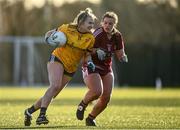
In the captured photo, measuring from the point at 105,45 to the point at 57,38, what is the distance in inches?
43.4

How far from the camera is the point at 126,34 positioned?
54.2m

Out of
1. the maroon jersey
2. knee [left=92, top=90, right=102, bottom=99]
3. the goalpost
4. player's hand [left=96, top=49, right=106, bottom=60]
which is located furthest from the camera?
the goalpost

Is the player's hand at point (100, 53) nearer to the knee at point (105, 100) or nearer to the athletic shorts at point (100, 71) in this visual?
the athletic shorts at point (100, 71)

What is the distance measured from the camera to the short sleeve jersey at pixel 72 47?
1308cm

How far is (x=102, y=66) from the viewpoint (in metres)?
13.6

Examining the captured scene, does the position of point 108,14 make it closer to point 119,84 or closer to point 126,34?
point 119,84

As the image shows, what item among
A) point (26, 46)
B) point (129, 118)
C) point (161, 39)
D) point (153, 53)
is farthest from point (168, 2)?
point (129, 118)

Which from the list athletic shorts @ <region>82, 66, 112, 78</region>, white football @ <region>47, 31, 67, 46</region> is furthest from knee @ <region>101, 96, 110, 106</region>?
white football @ <region>47, 31, 67, 46</region>

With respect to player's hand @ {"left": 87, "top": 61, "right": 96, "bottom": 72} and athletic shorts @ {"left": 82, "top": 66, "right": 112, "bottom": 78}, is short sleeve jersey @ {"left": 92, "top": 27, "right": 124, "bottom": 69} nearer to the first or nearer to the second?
athletic shorts @ {"left": 82, "top": 66, "right": 112, "bottom": 78}

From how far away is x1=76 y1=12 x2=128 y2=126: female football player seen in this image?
13.4 metres

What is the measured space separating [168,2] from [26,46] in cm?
1287

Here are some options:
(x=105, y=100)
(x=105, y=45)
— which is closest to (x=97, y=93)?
(x=105, y=100)

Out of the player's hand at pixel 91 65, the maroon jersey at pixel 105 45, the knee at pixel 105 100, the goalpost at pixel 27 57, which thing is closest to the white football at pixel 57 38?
the player's hand at pixel 91 65

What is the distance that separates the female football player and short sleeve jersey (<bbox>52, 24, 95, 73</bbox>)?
0.30m
